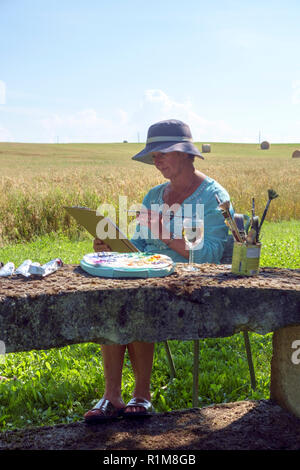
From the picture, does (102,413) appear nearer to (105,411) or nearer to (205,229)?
(105,411)

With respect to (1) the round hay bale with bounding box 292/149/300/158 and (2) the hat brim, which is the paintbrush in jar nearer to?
(2) the hat brim

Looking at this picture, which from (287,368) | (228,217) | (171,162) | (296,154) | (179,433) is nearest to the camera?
(228,217)

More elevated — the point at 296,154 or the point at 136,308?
the point at 296,154

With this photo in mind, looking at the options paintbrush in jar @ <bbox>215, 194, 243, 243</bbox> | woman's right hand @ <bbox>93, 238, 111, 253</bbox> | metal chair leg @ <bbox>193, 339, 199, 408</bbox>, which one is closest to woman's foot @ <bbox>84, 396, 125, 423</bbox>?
metal chair leg @ <bbox>193, 339, 199, 408</bbox>

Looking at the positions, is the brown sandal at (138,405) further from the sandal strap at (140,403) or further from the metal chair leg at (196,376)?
the metal chair leg at (196,376)

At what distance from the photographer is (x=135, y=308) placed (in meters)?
Answer: 2.27

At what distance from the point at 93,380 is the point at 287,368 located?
61.0 inches

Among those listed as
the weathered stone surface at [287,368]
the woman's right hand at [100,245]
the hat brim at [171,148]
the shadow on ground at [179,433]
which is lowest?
the shadow on ground at [179,433]

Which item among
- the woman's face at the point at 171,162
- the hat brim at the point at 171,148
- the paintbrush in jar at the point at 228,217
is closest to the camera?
the paintbrush in jar at the point at 228,217

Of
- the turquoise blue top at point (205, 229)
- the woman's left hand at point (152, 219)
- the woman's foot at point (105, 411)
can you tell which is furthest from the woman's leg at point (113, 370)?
the turquoise blue top at point (205, 229)

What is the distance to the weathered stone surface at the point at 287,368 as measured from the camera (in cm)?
282

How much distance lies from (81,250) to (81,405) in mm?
5405

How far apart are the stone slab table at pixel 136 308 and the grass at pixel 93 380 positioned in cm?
129

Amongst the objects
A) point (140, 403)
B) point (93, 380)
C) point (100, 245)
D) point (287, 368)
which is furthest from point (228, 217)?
point (93, 380)
